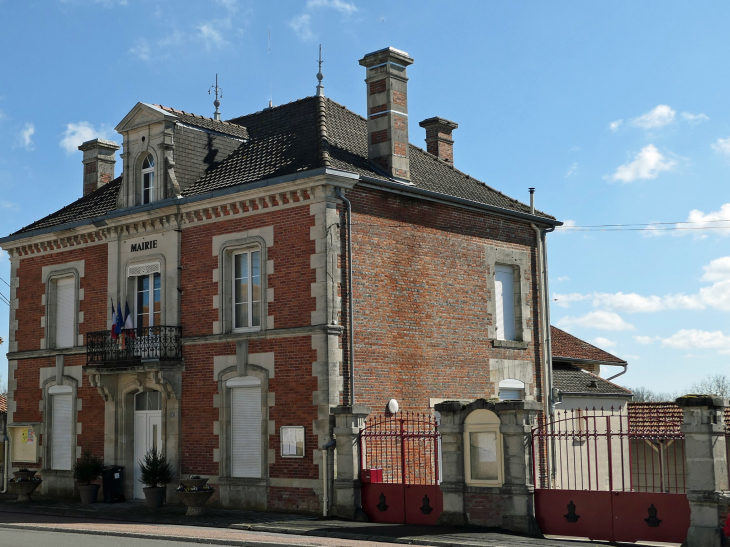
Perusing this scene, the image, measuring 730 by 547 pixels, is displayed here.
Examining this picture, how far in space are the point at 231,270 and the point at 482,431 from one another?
7.50 metres

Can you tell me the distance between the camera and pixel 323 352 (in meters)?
18.5

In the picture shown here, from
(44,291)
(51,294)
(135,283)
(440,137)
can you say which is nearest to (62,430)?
(51,294)

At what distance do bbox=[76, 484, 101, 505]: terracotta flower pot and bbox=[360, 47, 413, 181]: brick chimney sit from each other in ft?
33.4

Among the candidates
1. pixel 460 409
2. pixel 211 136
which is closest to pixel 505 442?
pixel 460 409

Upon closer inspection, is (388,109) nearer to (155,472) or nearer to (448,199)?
(448,199)

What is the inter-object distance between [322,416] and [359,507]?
191cm

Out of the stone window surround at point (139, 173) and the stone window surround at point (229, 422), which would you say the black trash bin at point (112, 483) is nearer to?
the stone window surround at point (229, 422)

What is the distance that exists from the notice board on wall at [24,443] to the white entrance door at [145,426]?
3.92m

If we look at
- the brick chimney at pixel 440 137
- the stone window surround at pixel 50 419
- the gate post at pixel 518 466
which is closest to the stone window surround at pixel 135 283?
the stone window surround at pixel 50 419

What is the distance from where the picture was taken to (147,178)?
22.7 meters

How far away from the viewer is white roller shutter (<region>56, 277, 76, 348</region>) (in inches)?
966

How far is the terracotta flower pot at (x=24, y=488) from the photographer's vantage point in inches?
894

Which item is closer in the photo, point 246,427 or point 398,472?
point 398,472

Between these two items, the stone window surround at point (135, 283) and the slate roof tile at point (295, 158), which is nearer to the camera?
the slate roof tile at point (295, 158)
